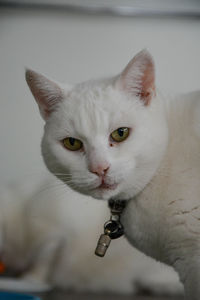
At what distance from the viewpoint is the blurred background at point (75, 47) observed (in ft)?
6.37

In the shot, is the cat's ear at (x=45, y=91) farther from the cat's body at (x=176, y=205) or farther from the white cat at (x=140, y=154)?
the cat's body at (x=176, y=205)

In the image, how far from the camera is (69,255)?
172 centimetres

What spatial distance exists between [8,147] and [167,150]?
4.55ft

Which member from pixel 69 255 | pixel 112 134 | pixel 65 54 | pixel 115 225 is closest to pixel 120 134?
pixel 112 134

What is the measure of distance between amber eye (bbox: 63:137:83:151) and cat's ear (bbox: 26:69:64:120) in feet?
0.35

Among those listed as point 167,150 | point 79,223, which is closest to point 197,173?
point 167,150

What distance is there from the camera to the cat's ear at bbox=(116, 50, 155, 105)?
32.5 inches

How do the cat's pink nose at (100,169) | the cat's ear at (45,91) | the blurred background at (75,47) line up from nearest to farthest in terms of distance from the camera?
the cat's pink nose at (100,169)
the cat's ear at (45,91)
the blurred background at (75,47)

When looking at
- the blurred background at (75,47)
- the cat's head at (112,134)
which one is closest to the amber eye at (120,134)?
the cat's head at (112,134)

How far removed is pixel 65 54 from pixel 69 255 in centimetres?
93

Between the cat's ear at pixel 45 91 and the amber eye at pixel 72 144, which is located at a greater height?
the cat's ear at pixel 45 91

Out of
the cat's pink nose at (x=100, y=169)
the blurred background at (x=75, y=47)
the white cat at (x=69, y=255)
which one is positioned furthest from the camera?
the blurred background at (x=75, y=47)

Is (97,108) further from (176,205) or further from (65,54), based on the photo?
(65,54)

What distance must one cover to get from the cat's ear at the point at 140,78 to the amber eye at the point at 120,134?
0.08 m
